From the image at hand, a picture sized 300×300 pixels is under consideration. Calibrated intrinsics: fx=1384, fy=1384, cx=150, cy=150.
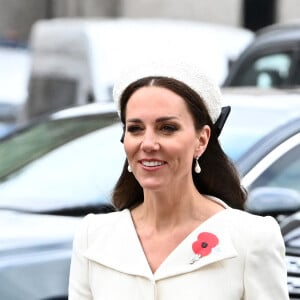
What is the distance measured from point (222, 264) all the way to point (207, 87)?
0.43m

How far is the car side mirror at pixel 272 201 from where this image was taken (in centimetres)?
517

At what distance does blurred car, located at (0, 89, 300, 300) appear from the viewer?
15.7 feet

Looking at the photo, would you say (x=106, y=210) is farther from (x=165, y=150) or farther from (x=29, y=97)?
(x=29, y=97)

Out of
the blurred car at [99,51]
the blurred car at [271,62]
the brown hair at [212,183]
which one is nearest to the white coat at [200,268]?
the brown hair at [212,183]

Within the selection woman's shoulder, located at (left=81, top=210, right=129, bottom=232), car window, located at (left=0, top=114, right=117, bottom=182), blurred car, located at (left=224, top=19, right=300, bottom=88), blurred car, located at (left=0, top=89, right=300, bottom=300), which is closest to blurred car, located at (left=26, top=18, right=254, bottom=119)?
blurred car, located at (left=224, top=19, right=300, bottom=88)

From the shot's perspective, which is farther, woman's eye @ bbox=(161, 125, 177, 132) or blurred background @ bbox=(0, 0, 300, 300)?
blurred background @ bbox=(0, 0, 300, 300)

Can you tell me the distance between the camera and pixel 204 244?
3250mm

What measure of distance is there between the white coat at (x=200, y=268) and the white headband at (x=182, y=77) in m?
0.27

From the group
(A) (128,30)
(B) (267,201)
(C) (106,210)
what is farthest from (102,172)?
(A) (128,30)

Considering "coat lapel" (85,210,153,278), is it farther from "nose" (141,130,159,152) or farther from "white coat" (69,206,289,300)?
"nose" (141,130,159,152)

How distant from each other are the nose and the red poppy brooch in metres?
0.24

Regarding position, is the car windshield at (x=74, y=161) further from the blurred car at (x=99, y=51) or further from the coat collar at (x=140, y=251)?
the blurred car at (x=99, y=51)

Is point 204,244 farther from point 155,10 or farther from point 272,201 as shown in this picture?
point 155,10

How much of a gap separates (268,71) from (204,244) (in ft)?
19.1
